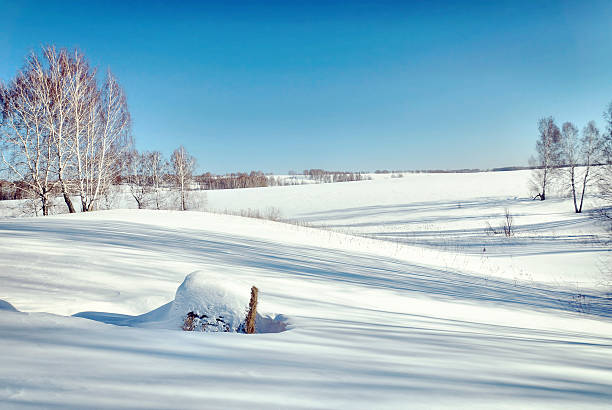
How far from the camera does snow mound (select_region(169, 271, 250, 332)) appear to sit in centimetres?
242

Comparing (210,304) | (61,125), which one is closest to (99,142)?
(61,125)

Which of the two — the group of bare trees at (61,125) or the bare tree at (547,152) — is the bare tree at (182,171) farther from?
the bare tree at (547,152)

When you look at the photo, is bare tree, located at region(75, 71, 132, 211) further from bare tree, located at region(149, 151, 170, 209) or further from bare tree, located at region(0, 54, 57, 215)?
bare tree, located at region(149, 151, 170, 209)

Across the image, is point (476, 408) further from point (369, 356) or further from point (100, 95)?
point (100, 95)

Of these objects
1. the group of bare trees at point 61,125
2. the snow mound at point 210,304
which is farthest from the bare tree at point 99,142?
the snow mound at point 210,304

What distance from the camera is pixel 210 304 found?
100 inches

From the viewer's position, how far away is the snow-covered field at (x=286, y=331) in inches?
49.2

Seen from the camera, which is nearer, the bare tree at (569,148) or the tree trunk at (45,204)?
the tree trunk at (45,204)

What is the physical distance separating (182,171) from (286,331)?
32.0 m

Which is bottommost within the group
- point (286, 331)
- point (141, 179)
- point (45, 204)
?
point (286, 331)

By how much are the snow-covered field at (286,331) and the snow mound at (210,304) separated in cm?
13

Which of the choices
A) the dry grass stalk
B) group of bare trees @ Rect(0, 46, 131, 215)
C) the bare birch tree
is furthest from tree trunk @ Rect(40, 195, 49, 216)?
the bare birch tree

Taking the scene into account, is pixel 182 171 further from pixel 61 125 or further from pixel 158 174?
pixel 61 125

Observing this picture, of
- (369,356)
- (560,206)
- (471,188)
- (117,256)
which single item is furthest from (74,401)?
(471,188)
